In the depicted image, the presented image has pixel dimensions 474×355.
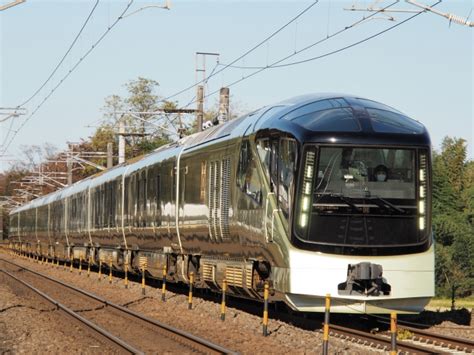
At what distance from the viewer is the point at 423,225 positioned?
44.3 ft

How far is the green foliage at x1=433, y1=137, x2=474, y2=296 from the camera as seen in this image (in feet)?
172

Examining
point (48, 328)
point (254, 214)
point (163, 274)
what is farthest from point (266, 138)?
point (163, 274)

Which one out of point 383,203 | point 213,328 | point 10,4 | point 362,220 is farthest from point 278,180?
point 10,4

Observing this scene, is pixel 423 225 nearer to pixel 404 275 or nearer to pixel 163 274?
pixel 404 275

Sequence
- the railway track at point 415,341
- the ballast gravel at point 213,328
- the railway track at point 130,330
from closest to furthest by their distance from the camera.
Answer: the railway track at point 415,341 < the ballast gravel at point 213,328 < the railway track at point 130,330

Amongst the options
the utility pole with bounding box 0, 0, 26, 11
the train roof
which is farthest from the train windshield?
the utility pole with bounding box 0, 0, 26, 11

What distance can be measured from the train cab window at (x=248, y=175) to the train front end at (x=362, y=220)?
Answer: 142 cm

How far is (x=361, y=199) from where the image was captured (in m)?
13.3

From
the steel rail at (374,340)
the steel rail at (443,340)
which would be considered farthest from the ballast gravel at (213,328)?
the steel rail at (443,340)

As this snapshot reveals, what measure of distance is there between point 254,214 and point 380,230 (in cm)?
223

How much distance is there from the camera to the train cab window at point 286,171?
13.4 meters

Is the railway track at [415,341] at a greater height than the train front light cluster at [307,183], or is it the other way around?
the train front light cluster at [307,183]

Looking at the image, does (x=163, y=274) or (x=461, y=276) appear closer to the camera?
(x=163, y=274)

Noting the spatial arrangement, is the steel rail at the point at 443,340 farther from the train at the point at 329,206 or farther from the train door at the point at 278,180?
the train door at the point at 278,180
